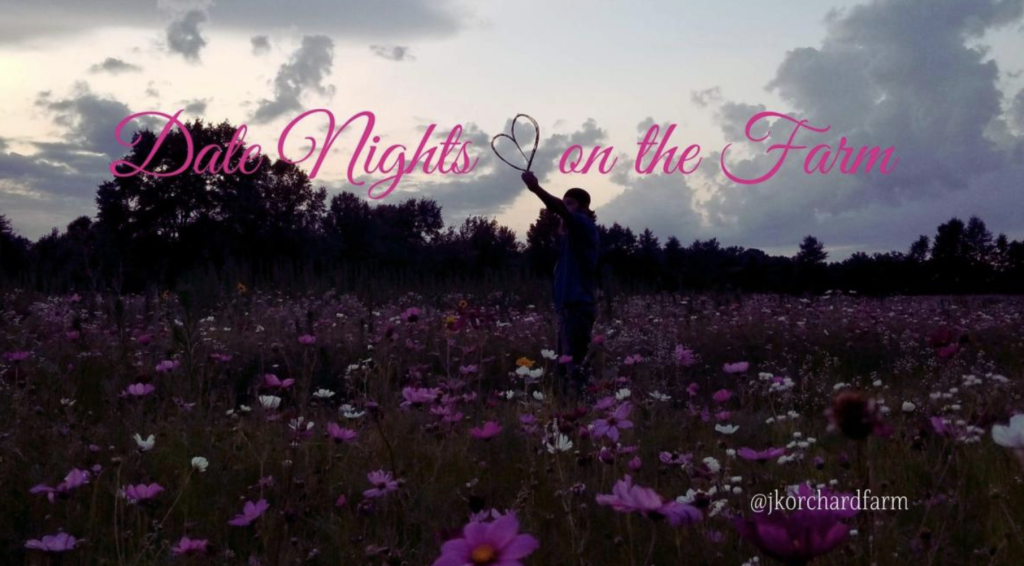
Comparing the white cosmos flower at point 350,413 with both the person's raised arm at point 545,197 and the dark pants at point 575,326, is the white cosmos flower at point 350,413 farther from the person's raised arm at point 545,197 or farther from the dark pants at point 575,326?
the dark pants at point 575,326

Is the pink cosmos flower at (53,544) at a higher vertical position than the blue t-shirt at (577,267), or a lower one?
lower

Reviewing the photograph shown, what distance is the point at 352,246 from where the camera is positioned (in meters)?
29.2

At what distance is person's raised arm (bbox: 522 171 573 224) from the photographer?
5.50 metres

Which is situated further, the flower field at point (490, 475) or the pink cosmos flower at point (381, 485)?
the pink cosmos flower at point (381, 485)

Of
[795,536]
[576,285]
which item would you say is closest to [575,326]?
[576,285]

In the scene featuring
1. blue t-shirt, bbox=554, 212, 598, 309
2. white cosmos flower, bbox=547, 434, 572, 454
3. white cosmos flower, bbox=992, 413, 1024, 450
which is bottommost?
white cosmos flower, bbox=547, 434, 572, 454

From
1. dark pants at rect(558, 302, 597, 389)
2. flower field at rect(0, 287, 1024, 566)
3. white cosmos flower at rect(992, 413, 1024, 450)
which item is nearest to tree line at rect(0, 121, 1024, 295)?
dark pants at rect(558, 302, 597, 389)

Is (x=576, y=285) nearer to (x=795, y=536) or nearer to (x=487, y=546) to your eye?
(x=487, y=546)

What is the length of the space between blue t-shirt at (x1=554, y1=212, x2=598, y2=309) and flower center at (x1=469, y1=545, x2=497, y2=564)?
16.7 feet

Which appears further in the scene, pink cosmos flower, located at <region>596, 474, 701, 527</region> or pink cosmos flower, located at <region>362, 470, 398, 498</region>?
pink cosmos flower, located at <region>362, 470, 398, 498</region>

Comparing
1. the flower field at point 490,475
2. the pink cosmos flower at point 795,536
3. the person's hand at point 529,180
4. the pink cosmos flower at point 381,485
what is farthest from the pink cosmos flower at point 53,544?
the person's hand at point 529,180

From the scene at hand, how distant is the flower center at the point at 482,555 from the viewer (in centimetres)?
116

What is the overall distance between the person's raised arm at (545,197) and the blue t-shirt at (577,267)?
32 centimetres

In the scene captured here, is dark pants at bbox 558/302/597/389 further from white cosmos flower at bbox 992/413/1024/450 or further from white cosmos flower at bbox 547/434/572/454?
white cosmos flower at bbox 992/413/1024/450
